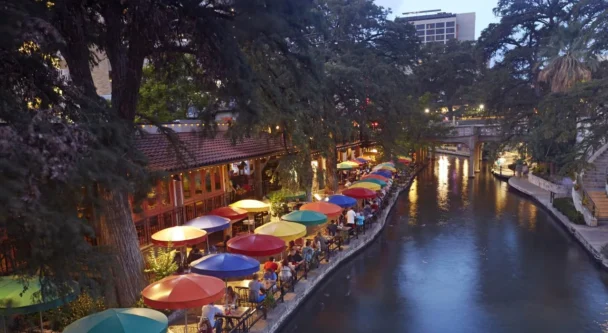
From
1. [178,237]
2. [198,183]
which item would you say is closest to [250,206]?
[198,183]

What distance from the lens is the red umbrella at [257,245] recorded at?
14.3 metres

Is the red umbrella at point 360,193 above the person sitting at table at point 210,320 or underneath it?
above

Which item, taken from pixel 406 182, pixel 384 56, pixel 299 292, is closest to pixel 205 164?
pixel 299 292

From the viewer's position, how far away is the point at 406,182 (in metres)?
44.7

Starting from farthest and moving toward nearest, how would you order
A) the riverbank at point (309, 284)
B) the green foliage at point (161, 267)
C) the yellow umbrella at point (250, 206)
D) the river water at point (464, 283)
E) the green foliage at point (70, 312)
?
the yellow umbrella at point (250, 206)
the river water at point (464, 283)
the green foliage at point (161, 267)
the riverbank at point (309, 284)
the green foliage at point (70, 312)

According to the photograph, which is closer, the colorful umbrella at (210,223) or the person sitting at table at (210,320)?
the person sitting at table at (210,320)

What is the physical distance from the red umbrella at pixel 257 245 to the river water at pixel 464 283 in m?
2.31

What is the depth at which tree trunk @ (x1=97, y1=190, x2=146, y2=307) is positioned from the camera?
1223 centimetres

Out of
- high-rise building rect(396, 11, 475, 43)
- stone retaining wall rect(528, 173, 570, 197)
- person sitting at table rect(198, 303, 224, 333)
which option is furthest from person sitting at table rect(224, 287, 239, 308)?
high-rise building rect(396, 11, 475, 43)

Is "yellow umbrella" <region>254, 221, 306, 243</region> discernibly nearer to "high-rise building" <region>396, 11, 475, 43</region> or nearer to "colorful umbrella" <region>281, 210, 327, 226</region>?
"colorful umbrella" <region>281, 210, 327, 226</region>

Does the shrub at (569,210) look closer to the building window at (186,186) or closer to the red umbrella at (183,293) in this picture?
the building window at (186,186)

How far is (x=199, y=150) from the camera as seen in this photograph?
19062 mm

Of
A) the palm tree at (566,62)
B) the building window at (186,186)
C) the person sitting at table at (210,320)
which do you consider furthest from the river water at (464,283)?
the palm tree at (566,62)

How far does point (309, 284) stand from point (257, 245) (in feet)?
9.85
